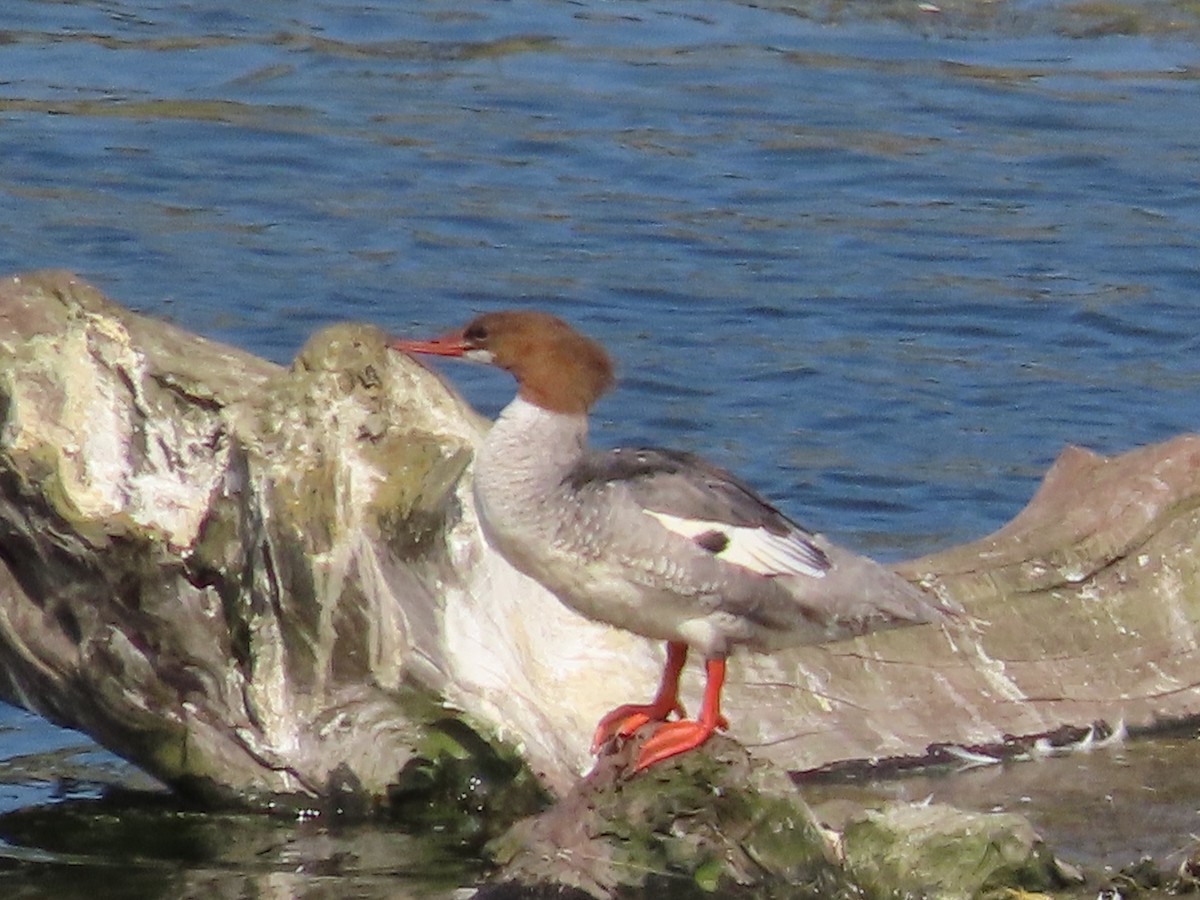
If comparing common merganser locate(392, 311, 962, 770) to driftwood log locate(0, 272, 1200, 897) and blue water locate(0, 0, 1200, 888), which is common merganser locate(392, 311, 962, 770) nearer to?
driftwood log locate(0, 272, 1200, 897)

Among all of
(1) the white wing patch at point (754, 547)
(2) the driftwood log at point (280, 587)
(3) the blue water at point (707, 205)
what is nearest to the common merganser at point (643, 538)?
(1) the white wing patch at point (754, 547)

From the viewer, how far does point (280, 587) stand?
697cm

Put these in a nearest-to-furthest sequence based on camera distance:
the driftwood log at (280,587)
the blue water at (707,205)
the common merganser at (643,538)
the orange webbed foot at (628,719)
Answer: the common merganser at (643,538) → the orange webbed foot at (628,719) → the driftwood log at (280,587) → the blue water at (707,205)

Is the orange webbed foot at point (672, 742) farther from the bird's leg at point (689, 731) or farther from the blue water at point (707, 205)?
the blue water at point (707, 205)

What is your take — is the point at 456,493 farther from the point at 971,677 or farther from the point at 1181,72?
the point at 1181,72

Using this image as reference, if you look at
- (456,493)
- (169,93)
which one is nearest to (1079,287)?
(169,93)

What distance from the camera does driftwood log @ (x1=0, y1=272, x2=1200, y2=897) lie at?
6.91 metres

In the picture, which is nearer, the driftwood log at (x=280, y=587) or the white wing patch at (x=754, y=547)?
the white wing patch at (x=754, y=547)

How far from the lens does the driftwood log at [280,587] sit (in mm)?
6914

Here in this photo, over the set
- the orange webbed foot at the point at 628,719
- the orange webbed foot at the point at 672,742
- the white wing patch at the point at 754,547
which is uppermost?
the white wing patch at the point at 754,547

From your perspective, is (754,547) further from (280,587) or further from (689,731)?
(280,587)

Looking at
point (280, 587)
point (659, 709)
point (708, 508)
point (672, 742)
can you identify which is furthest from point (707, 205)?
point (672, 742)

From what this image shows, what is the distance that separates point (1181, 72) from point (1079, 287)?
367 centimetres

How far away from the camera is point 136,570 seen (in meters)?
6.97
